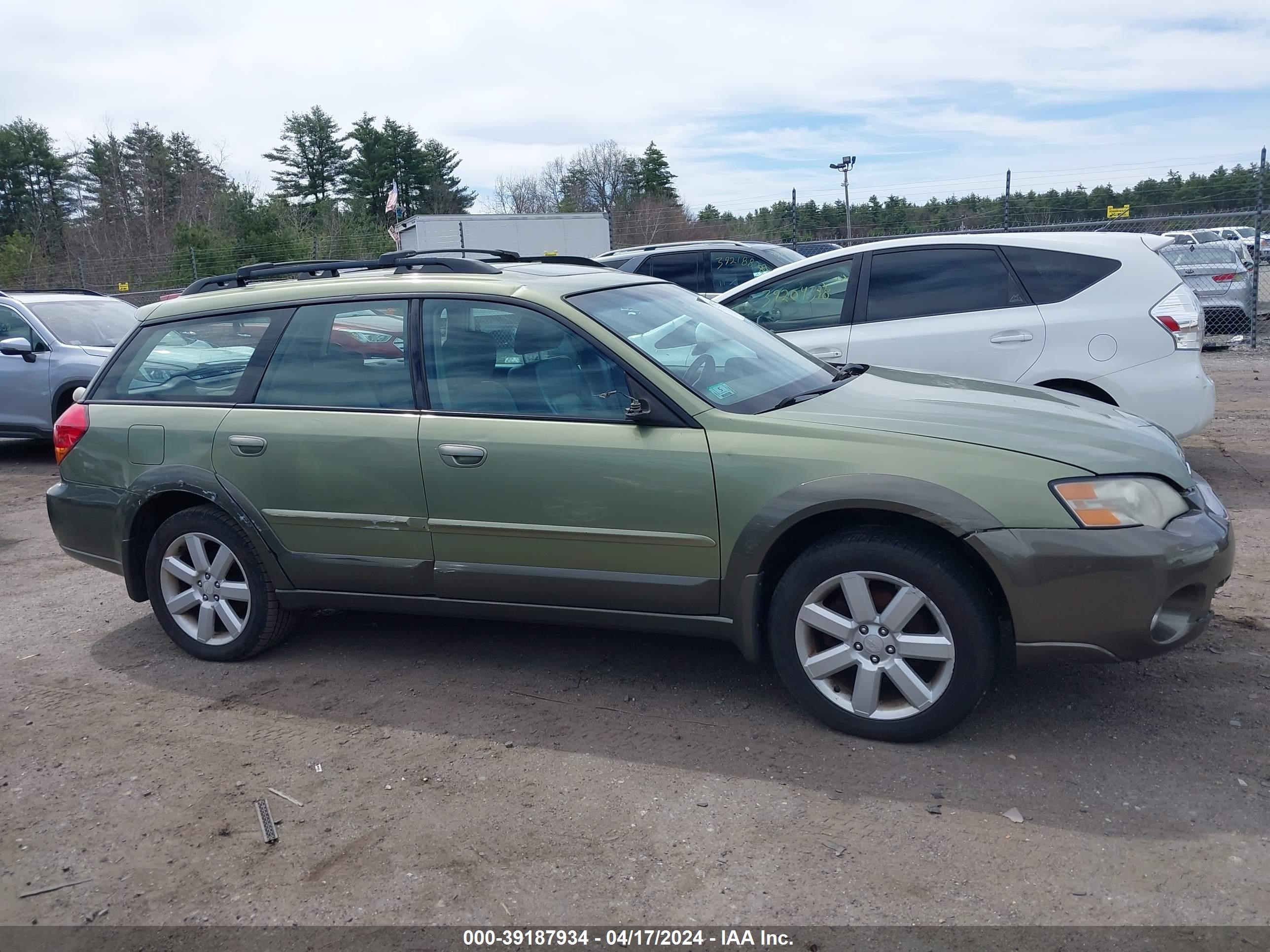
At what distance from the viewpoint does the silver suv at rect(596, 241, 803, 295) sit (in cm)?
1201

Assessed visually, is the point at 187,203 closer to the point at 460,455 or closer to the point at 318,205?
the point at 318,205

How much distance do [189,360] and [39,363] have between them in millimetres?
6325

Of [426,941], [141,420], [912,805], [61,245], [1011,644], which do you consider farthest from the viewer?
[61,245]

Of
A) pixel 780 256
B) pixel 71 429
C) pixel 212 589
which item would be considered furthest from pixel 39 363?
pixel 780 256

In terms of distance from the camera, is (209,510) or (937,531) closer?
(937,531)

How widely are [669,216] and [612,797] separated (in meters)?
33.0

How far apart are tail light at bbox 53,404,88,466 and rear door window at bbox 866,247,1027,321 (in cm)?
473

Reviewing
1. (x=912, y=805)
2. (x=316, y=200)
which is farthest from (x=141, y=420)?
(x=316, y=200)

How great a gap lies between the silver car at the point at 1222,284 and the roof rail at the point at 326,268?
12.5 metres

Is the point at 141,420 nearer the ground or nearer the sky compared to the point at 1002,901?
nearer the sky

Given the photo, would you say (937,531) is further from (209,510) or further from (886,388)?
(209,510)

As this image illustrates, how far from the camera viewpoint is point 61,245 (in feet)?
151

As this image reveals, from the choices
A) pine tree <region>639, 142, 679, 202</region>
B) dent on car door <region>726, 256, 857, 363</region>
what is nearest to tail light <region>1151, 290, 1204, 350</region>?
dent on car door <region>726, 256, 857, 363</region>

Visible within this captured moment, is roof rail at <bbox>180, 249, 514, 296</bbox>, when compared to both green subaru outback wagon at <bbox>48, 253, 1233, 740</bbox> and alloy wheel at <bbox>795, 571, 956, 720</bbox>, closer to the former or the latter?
green subaru outback wagon at <bbox>48, 253, 1233, 740</bbox>
